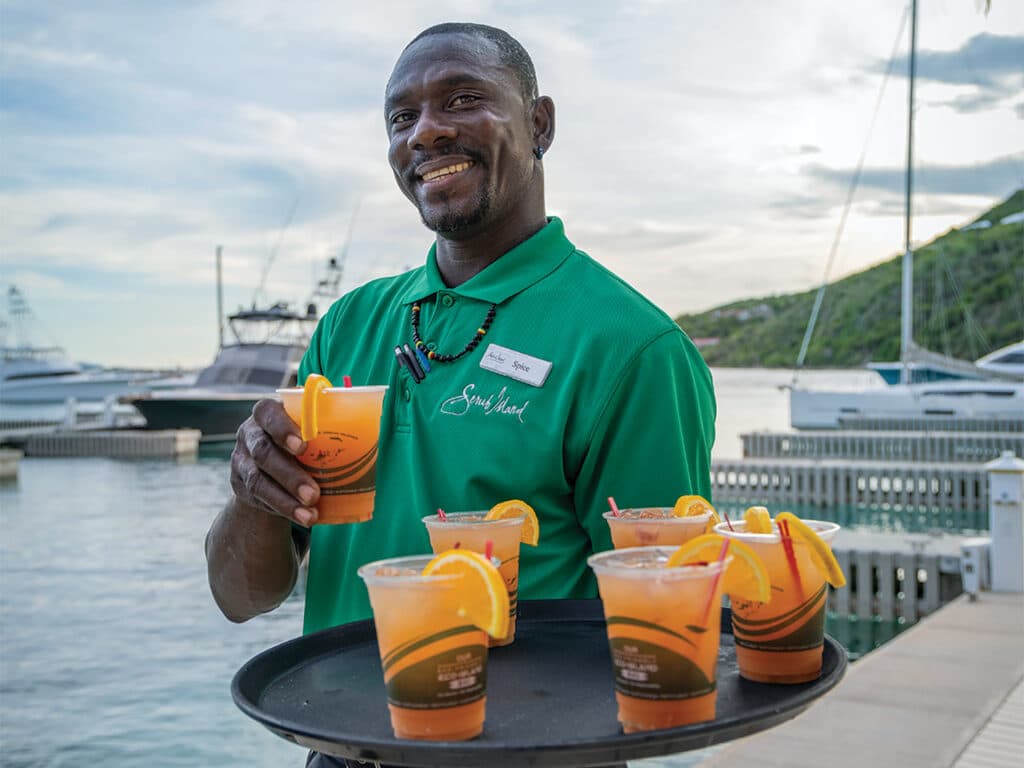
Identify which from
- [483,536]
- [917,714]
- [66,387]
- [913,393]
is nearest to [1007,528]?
[917,714]

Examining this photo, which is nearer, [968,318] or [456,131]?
[456,131]

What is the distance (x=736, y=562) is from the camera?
4.75 feet

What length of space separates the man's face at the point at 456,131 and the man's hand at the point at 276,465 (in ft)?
2.19

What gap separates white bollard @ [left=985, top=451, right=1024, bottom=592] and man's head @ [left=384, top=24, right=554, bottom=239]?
7.39 metres

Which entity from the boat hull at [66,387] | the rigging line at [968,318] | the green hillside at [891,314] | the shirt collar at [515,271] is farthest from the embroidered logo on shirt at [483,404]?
the green hillside at [891,314]

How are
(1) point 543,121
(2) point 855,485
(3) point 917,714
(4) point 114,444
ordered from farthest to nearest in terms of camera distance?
1. (4) point 114,444
2. (2) point 855,485
3. (3) point 917,714
4. (1) point 543,121

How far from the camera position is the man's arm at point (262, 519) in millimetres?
1702

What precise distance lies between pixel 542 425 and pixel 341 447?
0.38 meters

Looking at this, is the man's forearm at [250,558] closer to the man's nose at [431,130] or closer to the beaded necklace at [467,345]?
the beaded necklace at [467,345]

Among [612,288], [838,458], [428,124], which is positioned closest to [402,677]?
[612,288]

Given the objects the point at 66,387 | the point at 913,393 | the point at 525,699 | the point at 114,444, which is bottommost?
the point at 114,444

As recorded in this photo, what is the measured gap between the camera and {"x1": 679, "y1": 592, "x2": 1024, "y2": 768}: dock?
4559 mm

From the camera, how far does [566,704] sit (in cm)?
149

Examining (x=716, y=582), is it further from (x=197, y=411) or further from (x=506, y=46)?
(x=197, y=411)
